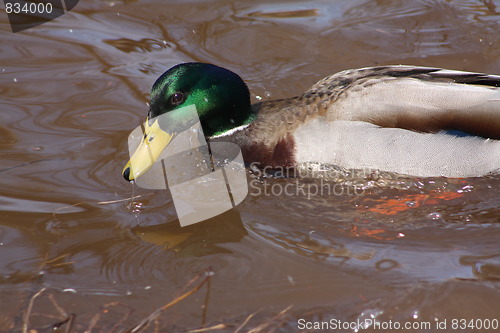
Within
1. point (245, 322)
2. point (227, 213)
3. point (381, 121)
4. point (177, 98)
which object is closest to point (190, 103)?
point (177, 98)

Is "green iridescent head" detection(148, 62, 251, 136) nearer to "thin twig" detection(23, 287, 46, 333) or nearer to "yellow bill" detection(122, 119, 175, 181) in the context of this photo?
"yellow bill" detection(122, 119, 175, 181)

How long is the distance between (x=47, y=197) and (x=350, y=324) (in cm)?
235

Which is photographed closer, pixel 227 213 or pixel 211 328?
pixel 211 328

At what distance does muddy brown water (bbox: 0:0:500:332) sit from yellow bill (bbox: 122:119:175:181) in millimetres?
230

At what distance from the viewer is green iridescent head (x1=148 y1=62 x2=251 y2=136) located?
492cm

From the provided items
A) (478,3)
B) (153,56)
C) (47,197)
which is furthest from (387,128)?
(478,3)

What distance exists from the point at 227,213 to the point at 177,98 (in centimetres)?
92

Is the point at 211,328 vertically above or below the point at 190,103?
below

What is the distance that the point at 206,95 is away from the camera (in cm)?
513

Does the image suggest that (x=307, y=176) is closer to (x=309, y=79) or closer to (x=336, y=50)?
(x=309, y=79)

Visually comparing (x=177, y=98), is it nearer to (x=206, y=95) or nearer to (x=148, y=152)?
(x=206, y=95)

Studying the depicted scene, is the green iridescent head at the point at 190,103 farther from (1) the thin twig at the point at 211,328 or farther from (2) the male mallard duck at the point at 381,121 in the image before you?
(1) the thin twig at the point at 211,328

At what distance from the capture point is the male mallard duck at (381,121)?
476 cm

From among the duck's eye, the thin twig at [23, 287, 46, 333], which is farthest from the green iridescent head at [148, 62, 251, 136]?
the thin twig at [23, 287, 46, 333]
